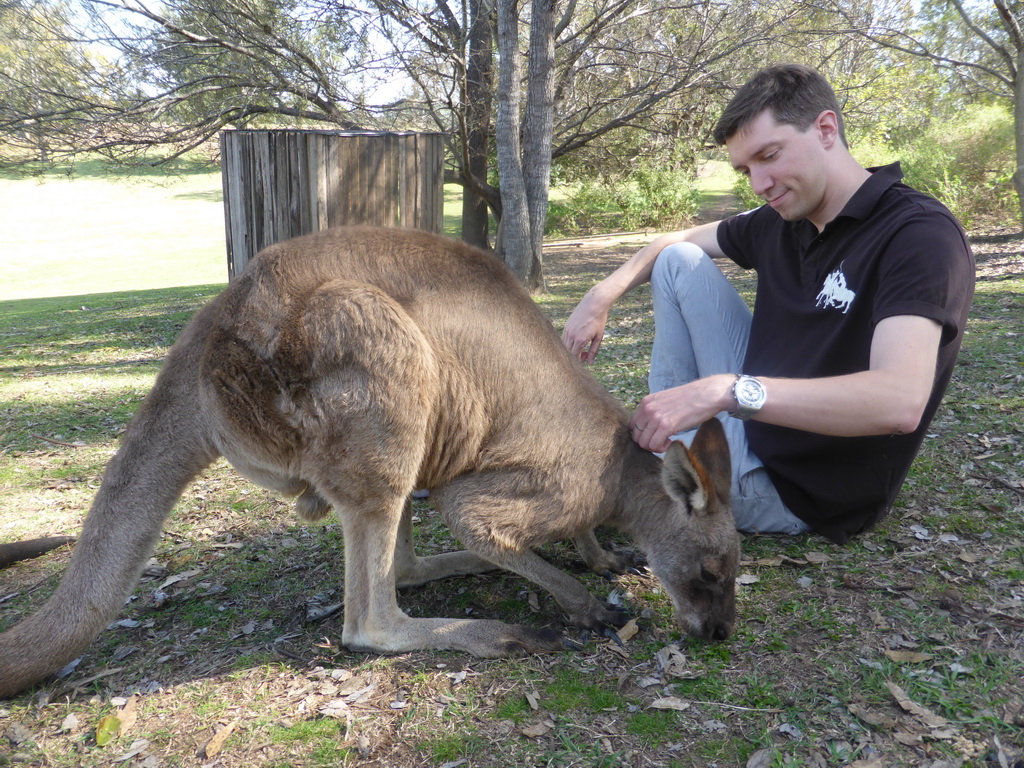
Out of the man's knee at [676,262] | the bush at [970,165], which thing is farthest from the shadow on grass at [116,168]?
the bush at [970,165]

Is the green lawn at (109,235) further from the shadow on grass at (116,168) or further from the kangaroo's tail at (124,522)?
the kangaroo's tail at (124,522)

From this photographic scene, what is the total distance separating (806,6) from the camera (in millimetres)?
10070

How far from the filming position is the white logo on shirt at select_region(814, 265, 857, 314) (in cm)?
286

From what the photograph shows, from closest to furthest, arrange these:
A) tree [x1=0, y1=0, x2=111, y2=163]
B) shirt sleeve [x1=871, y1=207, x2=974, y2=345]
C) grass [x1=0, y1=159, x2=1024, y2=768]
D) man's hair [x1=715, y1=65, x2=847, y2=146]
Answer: grass [x1=0, y1=159, x2=1024, y2=768]
shirt sleeve [x1=871, y1=207, x2=974, y2=345]
man's hair [x1=715, y1=65, x2=847, y2=146]
tree [x1=0, y1=0, x2=111, y2=163]

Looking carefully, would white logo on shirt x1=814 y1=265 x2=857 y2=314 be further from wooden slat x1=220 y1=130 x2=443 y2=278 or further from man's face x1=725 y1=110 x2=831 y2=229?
wooden slat x1=220 y1=130 x2=443 y2=278

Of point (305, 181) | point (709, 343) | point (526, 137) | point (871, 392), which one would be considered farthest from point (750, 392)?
point (526, 137)

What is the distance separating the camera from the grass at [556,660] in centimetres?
235

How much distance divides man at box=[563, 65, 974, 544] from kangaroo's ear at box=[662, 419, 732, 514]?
98 mm

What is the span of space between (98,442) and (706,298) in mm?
3823

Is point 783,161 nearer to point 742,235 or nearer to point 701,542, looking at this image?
point 742,235

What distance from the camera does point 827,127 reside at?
114 inches

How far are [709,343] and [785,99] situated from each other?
3.60 ft

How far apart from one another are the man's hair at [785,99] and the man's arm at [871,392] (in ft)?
2.82

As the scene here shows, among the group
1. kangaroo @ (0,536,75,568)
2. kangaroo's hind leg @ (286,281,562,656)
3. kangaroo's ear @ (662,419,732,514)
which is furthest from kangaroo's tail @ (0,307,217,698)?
kangaroo's ear @ (662,419,732,514)
